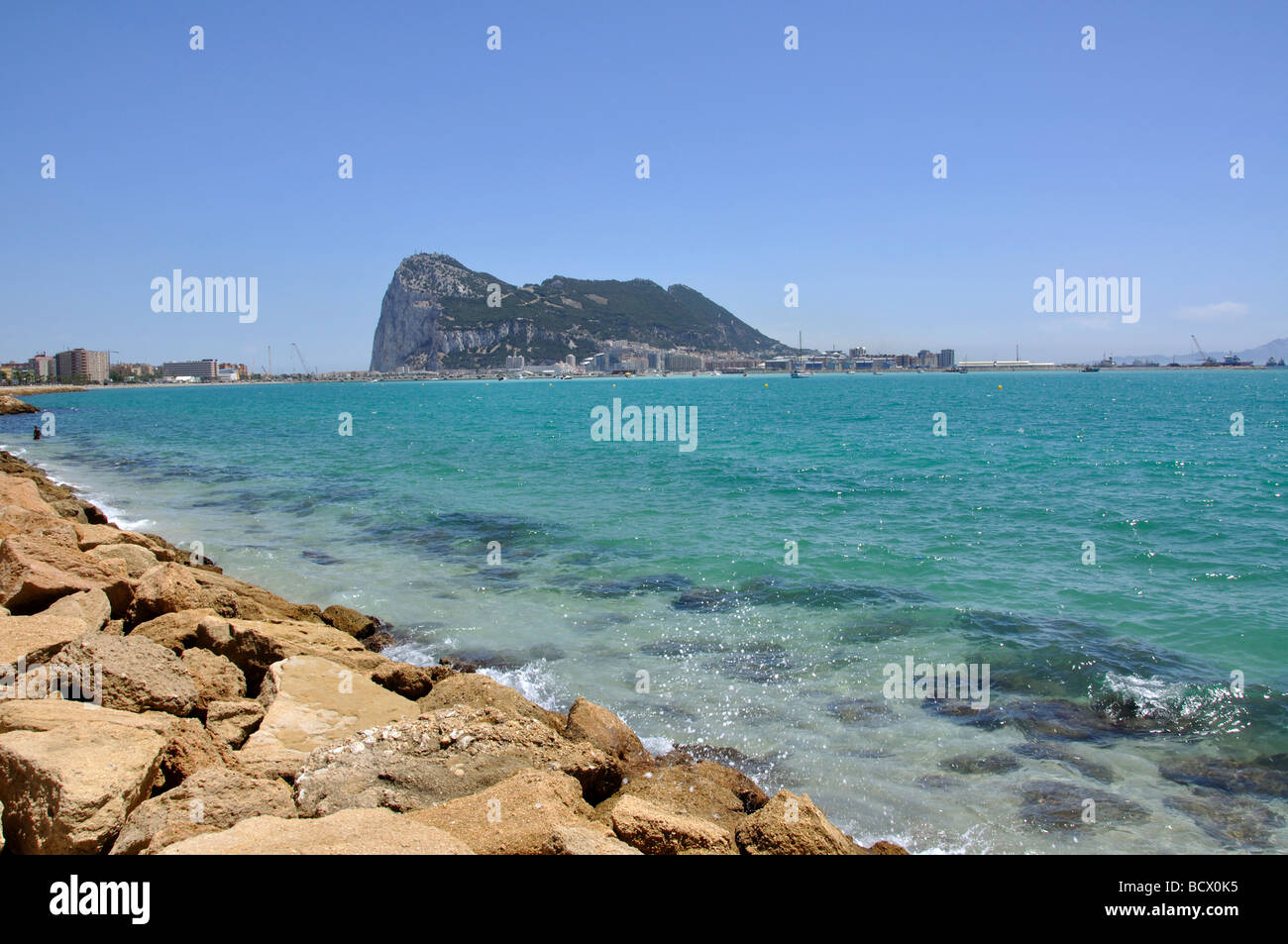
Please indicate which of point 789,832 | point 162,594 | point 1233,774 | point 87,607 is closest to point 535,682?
point 162,594

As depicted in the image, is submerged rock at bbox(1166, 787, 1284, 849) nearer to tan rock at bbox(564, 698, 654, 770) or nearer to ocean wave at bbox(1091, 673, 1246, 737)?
ocean wave at bbox(1091, 673, 1246, 737)

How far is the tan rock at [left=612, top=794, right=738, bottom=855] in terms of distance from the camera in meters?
4.86

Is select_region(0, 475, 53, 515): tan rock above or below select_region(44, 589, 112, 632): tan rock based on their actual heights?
above

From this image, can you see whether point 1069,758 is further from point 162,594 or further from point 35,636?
point 162,594

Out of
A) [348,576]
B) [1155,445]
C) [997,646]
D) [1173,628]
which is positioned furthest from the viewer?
[1155,445]

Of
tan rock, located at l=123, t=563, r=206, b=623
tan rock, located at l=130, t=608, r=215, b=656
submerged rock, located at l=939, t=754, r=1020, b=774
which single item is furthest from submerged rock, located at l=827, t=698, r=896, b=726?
tan rock, located at l=123, t=563, r=206, b=623

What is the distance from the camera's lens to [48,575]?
904 cm

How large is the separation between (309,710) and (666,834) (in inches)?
153

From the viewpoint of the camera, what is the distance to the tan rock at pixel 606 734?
7.32m

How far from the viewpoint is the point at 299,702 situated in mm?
7156

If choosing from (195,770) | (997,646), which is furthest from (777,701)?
(195,770)

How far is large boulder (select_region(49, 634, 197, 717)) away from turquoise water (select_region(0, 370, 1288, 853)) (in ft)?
13.6
